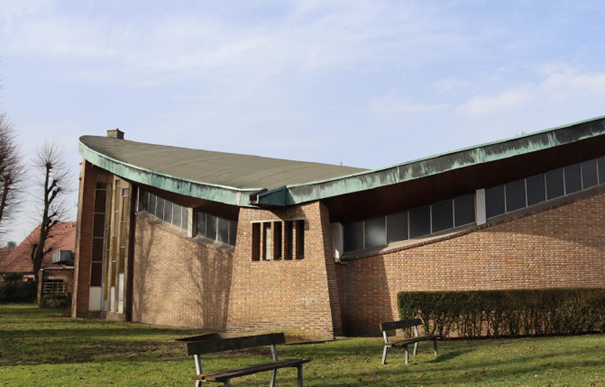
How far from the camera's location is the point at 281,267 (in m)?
16.4

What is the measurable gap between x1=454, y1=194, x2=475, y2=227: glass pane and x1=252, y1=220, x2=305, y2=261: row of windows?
14.2 ft

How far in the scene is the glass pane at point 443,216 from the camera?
1628cm

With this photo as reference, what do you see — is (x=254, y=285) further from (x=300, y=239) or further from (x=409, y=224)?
(x=409, y=224)

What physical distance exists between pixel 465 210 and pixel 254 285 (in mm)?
6297

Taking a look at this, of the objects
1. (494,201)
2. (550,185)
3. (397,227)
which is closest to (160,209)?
(397,227)

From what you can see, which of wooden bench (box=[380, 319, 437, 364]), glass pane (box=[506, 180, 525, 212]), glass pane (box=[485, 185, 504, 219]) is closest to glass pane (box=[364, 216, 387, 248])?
glass pane (box=[485, 185, 504, 219])

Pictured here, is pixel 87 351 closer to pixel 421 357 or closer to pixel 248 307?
pixel 248 307

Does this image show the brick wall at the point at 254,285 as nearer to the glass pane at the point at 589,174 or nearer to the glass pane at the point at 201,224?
the glass pane at the point at 201,224

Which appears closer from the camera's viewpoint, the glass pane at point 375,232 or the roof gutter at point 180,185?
the roof gutter at point 180,185

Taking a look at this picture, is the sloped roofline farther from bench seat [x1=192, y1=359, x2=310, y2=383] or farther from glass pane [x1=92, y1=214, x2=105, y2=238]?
glass pane [x1=92, y1=214, x2=105, y2=238]

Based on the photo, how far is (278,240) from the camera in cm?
1688

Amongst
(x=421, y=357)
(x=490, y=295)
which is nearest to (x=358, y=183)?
(x=490, y=295)

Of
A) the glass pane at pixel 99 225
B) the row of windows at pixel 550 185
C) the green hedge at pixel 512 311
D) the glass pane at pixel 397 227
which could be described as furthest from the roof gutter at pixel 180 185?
the row of windows at pixel 550 185

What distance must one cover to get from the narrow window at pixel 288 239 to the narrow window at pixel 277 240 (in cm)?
30
